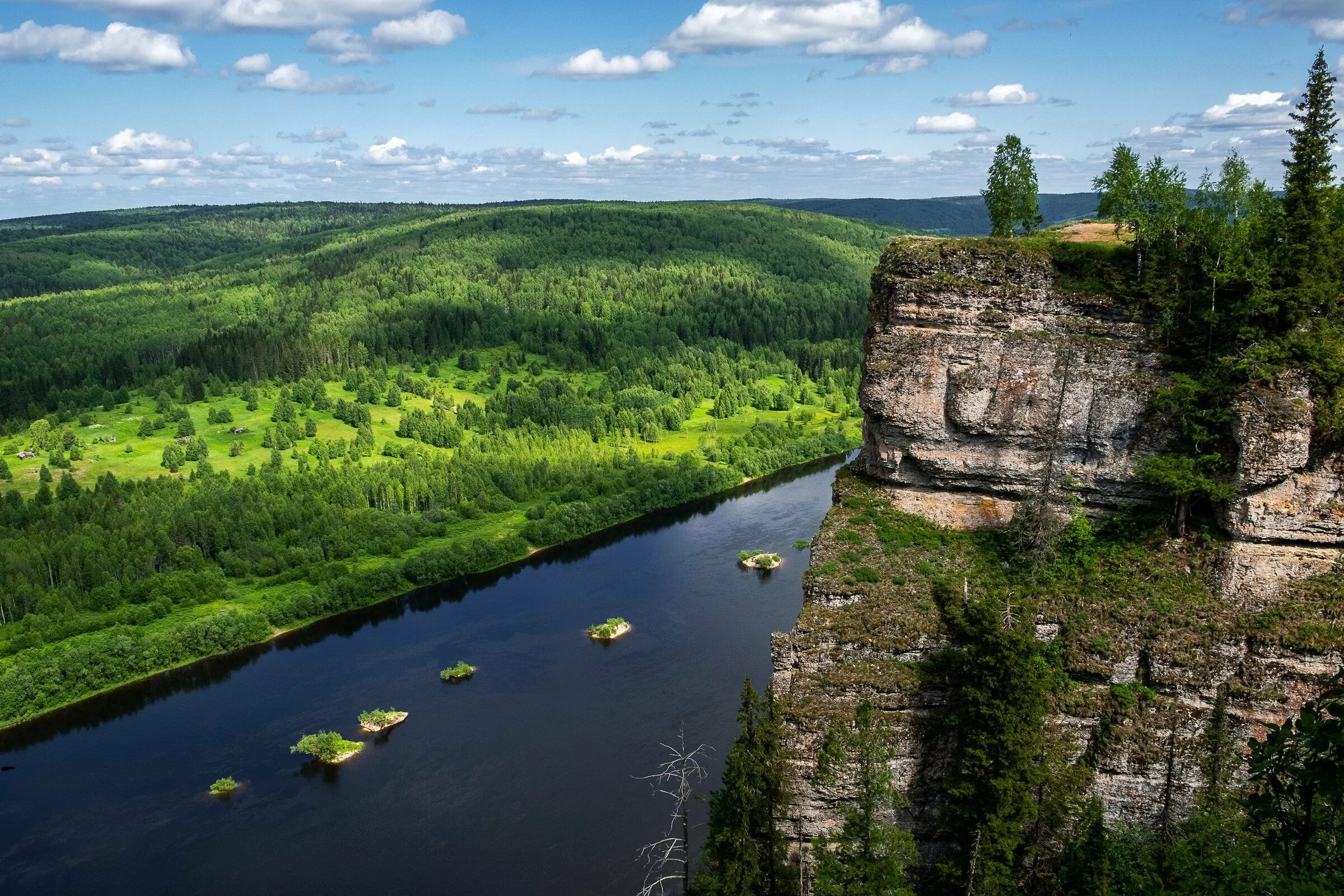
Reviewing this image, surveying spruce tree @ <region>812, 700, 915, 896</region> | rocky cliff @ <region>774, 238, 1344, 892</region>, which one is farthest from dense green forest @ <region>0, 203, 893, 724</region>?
spruce tree @ <region>812, 700, 915, 896</region>

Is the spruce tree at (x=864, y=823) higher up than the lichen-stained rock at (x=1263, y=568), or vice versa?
the lichen-stained rock at (x=1263, y=568)

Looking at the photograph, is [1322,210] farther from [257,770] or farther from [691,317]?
[691,317]

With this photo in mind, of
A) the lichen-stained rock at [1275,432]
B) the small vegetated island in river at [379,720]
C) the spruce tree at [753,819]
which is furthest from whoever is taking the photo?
the small vegetated island in river at [379,720]

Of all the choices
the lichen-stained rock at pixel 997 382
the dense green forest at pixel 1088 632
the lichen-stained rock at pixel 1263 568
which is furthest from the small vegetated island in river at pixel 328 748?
the lichen-stained rock at pixel 1263 568

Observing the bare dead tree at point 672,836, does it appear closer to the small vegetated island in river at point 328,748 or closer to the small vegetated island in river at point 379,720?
the small vegetated island in river at point 379,720

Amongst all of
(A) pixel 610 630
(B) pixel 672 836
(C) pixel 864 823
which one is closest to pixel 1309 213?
(C) pixel 864 823

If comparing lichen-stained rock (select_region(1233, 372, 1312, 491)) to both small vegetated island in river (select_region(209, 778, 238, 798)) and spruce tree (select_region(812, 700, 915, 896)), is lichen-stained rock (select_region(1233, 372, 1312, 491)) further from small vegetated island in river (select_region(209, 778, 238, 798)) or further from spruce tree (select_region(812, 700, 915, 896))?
small vegetated island in river (select_region(209, 778, 238, 798))
